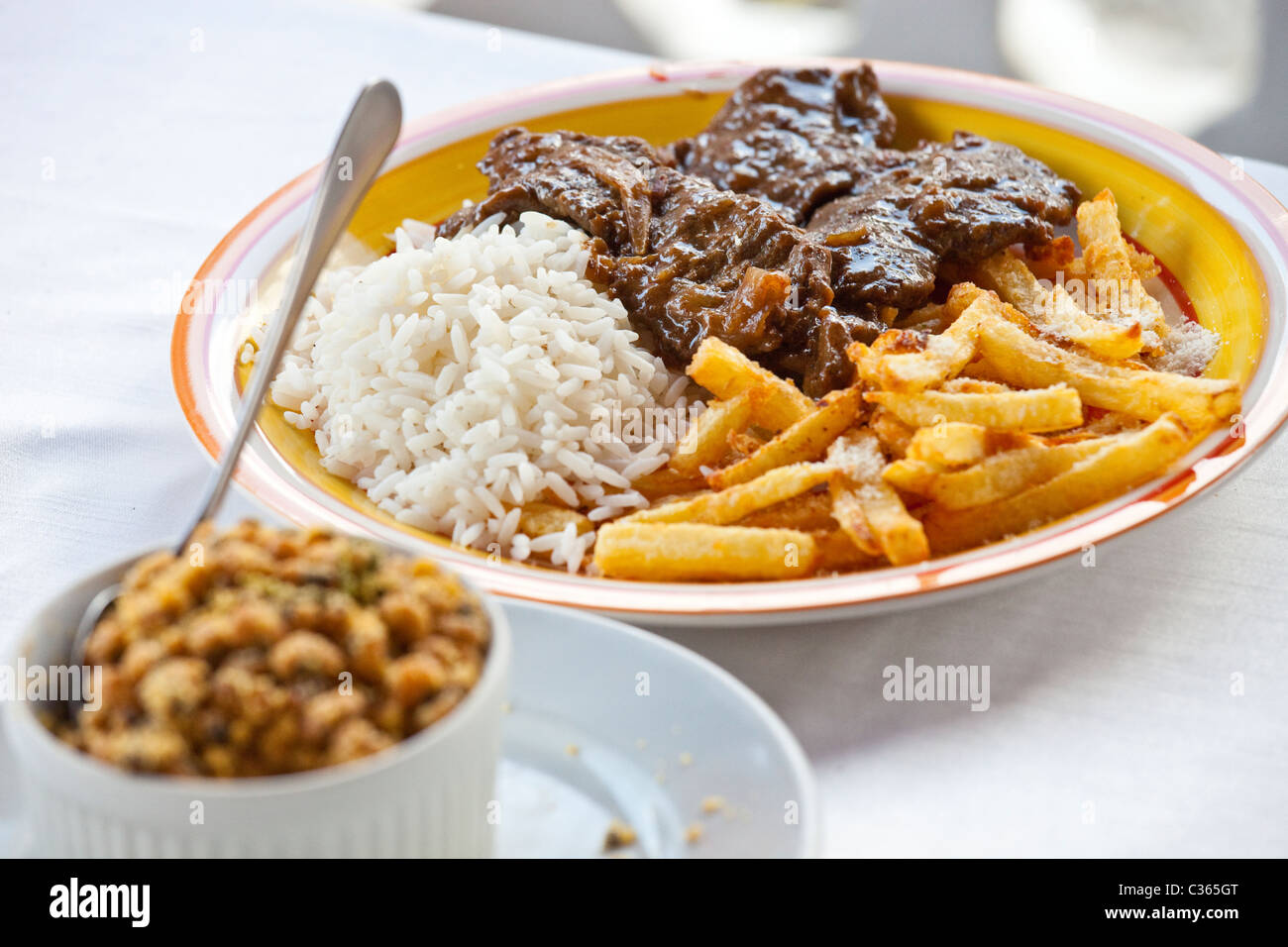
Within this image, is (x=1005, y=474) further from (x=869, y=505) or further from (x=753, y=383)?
(x=753, y=383)

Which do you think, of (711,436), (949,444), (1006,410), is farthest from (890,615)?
(711,436)

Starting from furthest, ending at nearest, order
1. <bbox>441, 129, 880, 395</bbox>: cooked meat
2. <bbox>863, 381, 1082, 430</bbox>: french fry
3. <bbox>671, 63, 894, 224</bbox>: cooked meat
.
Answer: <bbox>671, 63, 894, 224</bbox>: cooked meat
<bbox>441, 129, 880, 395</bbox>: cooked meat
<bbox>863, 381, 1082, 430</bbox>: french fry

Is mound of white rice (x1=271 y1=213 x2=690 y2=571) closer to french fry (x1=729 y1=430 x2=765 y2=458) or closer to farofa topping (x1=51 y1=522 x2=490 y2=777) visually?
french fry (x1=729 y1=430 x2=765 y2=458)

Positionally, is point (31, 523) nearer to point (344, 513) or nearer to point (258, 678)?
point (344, 513)

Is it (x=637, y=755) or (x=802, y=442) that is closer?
(x=637, y=755)

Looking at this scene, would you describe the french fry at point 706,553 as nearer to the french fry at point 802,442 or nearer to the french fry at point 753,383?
the french fry at point 802,442

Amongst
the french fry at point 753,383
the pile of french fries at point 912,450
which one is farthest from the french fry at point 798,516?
the french fry at point 753,383

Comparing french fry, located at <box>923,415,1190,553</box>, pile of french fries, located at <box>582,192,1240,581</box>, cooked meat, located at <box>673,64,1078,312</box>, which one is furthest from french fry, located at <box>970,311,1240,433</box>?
cooked meat, located at <box>673,64,1078,312</box>
